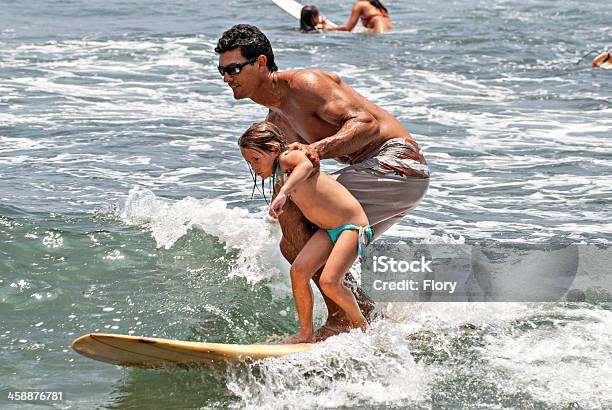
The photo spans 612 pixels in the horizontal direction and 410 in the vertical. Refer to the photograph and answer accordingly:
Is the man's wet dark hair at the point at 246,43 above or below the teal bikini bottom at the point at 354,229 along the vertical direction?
above

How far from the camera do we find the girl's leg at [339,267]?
199 inches

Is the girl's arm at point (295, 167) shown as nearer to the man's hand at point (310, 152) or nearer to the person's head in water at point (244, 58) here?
the man's hand at point (310, 152)

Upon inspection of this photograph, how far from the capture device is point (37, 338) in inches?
224

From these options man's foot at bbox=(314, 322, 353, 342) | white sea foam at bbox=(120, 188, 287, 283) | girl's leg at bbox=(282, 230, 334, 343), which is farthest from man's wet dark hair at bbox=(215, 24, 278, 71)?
white sea foam at bbox=(120, 188, 287, 283)

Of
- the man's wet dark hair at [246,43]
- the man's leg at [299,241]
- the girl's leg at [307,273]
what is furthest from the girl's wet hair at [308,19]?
the girl's leg at [307,273]

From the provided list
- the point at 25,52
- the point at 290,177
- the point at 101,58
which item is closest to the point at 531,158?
the point at 290,177

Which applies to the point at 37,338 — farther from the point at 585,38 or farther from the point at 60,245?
the point at 585,38

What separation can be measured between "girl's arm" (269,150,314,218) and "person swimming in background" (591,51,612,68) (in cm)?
1204

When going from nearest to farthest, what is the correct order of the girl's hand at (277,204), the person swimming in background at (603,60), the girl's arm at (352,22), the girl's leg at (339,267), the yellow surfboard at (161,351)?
the girl's hand at (277,204) < the yellow surfboard at (161,351) < the girl's leg at (339,267) < the person swimming in background at (603,60) < the girl's arm at (352,22)

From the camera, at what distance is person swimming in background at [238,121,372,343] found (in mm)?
4957

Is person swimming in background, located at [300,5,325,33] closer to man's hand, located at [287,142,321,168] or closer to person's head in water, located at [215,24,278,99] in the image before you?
person's head in water, located at [215,24,278,99]

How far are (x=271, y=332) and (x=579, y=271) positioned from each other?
2248mm

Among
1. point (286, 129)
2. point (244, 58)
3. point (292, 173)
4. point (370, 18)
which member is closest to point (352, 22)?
point (370, 18)

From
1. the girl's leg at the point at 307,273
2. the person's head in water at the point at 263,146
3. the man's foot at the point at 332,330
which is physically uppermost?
the person's head in water at the point at 263,146
